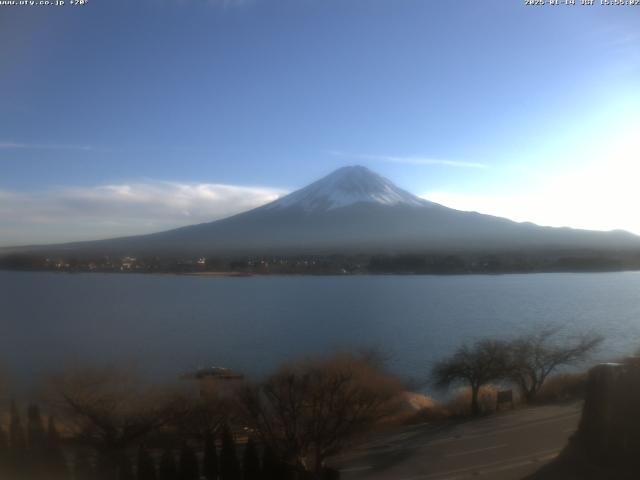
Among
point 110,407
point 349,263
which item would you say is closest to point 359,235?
point 349,263

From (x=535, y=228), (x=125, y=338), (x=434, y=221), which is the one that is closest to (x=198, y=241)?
(x=434, y=221)

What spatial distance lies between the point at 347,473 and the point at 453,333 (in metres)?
5.10

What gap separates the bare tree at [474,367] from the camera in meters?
6.62

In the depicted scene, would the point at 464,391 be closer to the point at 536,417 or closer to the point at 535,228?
the point at 536,417

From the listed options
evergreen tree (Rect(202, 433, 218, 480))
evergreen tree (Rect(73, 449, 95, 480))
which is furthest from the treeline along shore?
evergreen tree (Rect(202, 433, 218, 480))

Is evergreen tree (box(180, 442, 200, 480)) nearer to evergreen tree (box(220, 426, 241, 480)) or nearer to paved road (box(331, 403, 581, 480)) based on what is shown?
evergreen tree (box(220, 426, 241, 480))

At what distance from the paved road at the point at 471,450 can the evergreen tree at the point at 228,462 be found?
2.69 ft

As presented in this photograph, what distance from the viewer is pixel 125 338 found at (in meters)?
7.91

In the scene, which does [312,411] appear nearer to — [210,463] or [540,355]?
[210,463]

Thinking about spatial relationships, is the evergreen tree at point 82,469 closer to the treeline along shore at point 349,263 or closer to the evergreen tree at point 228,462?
the evergreen tree at point 228,462

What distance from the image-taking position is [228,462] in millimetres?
3596

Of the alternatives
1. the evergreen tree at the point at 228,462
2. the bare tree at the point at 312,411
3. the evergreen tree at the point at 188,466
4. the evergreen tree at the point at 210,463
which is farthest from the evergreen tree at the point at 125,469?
the bare tree at the point at 312,411

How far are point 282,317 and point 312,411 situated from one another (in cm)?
594

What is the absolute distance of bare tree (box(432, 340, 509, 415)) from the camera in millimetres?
6625
